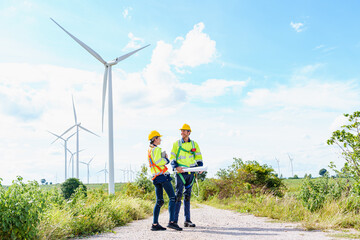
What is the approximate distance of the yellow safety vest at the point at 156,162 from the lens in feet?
23.4

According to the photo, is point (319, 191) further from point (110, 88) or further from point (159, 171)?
point (110, 88)

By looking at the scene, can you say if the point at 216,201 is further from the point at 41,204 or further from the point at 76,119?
the point at 76,119

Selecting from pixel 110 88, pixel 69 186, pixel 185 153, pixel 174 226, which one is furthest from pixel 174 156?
pixel 69 186

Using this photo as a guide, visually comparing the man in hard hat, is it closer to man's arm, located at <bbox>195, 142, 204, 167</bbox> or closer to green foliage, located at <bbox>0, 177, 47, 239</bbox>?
man's arm, located at <bbox>195, 142, 204, 167</bbox>

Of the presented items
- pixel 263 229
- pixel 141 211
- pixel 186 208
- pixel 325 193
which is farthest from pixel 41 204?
pixel 325 193

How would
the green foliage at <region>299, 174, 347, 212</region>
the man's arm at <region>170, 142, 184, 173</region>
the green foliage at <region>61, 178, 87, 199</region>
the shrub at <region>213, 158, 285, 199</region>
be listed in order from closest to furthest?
the man's arm at <region>170, 142, 184, 173</region>
the green foliage at <region>299, 174, 347, 212</region>
the shrub at <region>213, 158, 285, 199</region>
the green foliage at <region>61, 178, 87, 199</region>

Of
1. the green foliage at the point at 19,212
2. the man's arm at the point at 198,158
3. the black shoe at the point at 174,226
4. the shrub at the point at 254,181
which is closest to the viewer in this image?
the green foliage at the point at 19,212

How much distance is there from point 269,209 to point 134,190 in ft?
29.4

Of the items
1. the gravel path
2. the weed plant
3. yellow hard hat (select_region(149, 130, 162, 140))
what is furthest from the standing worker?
the weed plant

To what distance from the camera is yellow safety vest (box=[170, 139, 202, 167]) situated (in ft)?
25.4

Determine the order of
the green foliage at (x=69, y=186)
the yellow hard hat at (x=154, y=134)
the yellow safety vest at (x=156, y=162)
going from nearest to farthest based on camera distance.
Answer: the yellow safety vest at (x=156, y=162) < the yellow hard hat at (x=154, y=134) < the green foliage at (x=69, y=186)

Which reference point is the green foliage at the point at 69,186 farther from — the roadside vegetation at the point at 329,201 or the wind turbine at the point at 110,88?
the roadside vegetation at the point at 329,201

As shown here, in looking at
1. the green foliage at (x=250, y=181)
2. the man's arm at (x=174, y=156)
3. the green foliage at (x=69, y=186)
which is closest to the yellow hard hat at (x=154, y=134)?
the man's arm at (x=174, y=156)

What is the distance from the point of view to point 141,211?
36.0 feet
